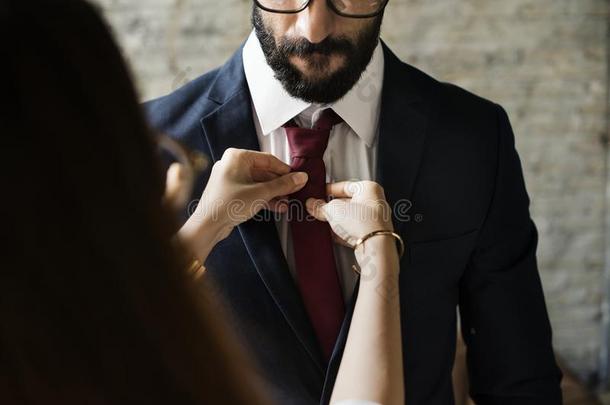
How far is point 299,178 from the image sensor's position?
2.96 feet

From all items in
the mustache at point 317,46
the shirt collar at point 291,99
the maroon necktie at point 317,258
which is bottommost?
the maroon necktie at point 317,258

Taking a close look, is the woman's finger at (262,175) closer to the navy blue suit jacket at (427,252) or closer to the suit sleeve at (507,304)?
the navy blue suit jacket at (427,252)

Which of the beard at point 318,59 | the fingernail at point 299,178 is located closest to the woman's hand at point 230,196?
the fingernail at point 299,178

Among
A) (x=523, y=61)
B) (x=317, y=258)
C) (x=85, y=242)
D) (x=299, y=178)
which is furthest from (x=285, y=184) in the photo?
(x=523, y=61)

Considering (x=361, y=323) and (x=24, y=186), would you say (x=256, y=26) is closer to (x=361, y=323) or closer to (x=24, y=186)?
(x=361, y=323)

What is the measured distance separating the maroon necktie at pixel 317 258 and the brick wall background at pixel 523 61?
1.25 meters

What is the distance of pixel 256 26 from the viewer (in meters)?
0.93

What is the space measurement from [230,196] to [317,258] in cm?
18

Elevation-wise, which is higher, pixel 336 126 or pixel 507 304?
pixel 336 126

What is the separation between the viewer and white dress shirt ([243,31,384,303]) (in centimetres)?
96

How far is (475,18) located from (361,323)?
67.7 inches

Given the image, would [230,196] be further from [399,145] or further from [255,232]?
[399,145]

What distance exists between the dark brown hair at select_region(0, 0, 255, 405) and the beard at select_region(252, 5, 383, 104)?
423 mm

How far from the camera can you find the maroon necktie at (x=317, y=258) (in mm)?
948
